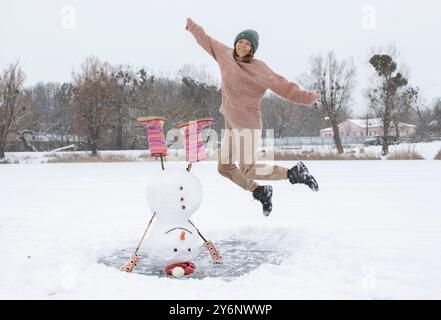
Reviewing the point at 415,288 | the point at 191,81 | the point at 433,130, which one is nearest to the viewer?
the point at 415,288

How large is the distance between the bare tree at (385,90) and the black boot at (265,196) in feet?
70.1

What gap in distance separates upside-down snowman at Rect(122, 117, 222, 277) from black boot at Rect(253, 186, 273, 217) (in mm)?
509

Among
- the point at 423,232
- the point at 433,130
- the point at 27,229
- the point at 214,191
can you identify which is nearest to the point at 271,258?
the point at 423,232

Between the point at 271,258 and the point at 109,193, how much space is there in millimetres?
5906

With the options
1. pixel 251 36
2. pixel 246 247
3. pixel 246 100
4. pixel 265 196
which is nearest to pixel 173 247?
pixel 265 196

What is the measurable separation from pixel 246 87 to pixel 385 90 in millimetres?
22670

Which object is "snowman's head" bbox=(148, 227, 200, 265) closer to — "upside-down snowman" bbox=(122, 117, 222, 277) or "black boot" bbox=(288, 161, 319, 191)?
"upside-down snowman" bbox=(122, 117, 222, 277)

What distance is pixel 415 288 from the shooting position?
3193mm

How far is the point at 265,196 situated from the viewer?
4.17 meters

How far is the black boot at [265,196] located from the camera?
416 centimetres

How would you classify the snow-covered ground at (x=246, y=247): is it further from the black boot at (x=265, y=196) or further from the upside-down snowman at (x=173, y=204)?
the black boot at (x=265, y=196)

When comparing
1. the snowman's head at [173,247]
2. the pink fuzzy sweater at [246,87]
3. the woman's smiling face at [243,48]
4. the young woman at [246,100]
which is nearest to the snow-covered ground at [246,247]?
the snowman's head at [173,247]
